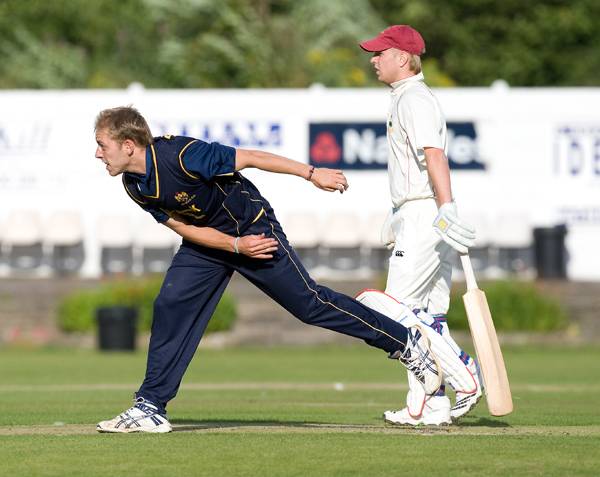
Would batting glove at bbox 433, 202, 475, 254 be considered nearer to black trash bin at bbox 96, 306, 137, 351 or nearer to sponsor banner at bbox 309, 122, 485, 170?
black trash bin at bbox 96, 306, 137, 351

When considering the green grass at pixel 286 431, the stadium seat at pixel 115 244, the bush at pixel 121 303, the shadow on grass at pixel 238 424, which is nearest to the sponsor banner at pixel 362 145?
the stadium seat at pixel 115 244

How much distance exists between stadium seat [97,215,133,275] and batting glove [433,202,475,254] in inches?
768

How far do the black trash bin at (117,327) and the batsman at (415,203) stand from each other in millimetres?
14439

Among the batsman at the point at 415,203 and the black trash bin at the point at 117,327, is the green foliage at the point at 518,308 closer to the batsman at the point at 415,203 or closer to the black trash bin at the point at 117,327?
the black trash bin at the point at 117,327

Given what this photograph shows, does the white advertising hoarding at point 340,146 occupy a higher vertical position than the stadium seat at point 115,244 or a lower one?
higher

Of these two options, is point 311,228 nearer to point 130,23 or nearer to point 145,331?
A: point 145,331

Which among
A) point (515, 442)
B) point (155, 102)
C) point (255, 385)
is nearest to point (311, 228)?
point (155, 102)

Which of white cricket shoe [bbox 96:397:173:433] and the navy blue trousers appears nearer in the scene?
the navy blue trousers

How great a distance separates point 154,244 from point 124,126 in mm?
19633

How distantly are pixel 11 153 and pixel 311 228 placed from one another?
233 inches

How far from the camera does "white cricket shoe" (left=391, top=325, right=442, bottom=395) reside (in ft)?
30.6

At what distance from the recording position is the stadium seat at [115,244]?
1117 inches

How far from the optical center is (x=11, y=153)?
2906 cm

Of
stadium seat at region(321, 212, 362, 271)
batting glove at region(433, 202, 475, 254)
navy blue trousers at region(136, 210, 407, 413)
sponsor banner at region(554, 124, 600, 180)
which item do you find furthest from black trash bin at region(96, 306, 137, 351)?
batting glove at region(433, 202, 475, 254)
